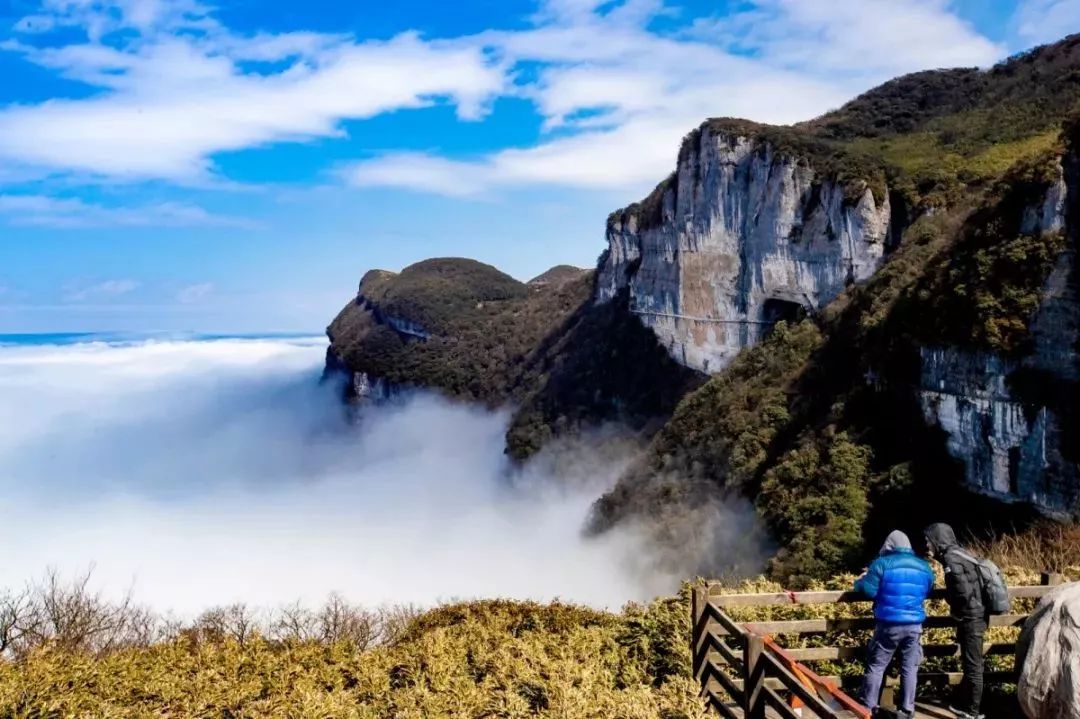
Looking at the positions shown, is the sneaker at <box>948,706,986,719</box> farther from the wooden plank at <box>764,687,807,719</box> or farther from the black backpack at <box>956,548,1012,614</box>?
the wooden plank at <box>764,687,807,719</box>

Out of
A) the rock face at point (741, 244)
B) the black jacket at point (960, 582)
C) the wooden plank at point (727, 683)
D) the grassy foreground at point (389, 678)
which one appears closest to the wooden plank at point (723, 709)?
the wooden plank at point (727, 683)

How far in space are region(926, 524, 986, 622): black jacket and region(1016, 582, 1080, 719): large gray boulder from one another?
0.47 m

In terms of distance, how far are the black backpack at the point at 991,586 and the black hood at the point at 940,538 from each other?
4.2 inches

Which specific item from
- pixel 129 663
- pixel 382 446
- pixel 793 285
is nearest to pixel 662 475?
pixel 793 285

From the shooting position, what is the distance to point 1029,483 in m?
31.6

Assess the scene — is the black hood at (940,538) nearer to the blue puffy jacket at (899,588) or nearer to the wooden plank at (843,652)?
the blue puffy jacket at (899,588)

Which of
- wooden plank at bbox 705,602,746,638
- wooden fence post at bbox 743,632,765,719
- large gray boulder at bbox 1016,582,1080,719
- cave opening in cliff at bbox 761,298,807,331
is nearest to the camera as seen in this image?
large gray boulder at bbox 1016,582,1080,719

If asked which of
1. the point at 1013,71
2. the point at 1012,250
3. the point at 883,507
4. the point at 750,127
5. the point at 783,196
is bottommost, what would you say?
the point at 883,507

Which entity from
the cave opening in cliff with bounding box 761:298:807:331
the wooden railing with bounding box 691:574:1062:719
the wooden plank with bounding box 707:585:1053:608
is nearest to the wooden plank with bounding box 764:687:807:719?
the wooden railing with bounding box 691:574:1062:719

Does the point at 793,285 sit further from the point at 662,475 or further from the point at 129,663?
the point at 129,663

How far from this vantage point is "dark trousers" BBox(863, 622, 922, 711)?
7191 mm

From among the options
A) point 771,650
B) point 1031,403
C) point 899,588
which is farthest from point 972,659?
point 1031,403

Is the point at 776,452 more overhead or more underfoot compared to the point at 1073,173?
more underfoot

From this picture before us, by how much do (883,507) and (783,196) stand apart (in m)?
30.2
